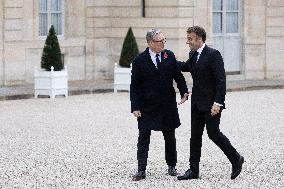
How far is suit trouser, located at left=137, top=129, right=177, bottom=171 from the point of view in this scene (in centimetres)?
1023

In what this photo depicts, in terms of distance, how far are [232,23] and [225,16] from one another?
0.30 m

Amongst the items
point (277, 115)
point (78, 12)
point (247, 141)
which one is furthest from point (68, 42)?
point (247, 141)

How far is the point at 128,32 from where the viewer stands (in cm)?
2144

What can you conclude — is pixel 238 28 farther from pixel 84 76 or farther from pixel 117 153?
pixel 117 153

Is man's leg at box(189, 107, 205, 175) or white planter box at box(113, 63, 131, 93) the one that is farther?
white planter box at box(113, 63, 131, 93)

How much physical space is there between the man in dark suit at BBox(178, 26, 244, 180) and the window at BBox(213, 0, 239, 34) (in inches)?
542

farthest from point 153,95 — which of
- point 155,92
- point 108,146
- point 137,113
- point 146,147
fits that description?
point 108,146

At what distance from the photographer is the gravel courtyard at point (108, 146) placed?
33.1ft

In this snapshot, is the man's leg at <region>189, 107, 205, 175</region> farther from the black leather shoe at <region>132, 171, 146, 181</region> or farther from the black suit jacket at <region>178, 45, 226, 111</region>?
the black leather shoe at <region>132, 171, 146, 181</region>

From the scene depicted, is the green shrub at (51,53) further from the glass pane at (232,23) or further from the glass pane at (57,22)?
the glass pane at (232,23)

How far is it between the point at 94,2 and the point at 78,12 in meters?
0.49

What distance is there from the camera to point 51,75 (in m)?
20.0

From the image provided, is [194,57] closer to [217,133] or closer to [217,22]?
[217,133]

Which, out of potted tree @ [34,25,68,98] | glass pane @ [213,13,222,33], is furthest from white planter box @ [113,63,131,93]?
glass pane @ [213,13,222,33]
